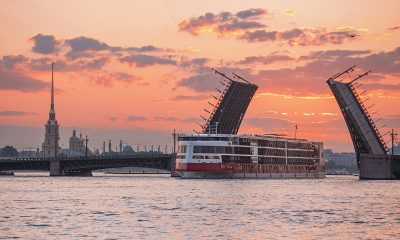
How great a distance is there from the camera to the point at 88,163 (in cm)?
16012

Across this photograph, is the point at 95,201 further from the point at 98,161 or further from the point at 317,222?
the point at 98,161

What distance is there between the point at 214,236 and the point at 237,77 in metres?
93.8

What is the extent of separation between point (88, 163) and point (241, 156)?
42.7 meters

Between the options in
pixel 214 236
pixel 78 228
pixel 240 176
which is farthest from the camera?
pixel 240 176

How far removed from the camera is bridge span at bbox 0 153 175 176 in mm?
151000

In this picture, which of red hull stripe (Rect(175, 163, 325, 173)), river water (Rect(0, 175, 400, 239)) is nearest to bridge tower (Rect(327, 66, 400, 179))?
red hull stripe (Rect(175, 163, 325, 173))

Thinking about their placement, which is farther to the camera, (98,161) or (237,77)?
(98,161)

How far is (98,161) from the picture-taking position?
157 meters

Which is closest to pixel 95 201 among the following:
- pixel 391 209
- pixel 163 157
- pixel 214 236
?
pixel 391 209

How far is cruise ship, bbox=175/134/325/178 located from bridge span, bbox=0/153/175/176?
21.0 m

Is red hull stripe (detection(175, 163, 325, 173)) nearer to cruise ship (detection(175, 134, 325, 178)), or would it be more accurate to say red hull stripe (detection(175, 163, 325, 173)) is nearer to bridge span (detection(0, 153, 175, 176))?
cruise ship (detection(175, 134, 325, 178))

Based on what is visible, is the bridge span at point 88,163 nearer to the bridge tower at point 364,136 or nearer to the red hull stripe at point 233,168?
the red hull stripe at point 233,168

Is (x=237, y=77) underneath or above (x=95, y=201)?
above

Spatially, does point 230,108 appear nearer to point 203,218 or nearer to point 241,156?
point 241,156
